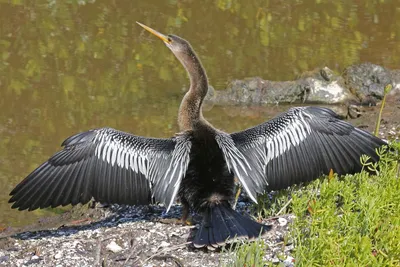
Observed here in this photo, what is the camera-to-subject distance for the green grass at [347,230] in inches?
174

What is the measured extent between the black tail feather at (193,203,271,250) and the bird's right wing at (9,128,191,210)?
48 centimetres

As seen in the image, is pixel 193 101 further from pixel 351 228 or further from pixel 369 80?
pixel 369 80

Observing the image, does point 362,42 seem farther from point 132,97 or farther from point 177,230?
point 177,230

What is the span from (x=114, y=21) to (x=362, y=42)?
360 cm

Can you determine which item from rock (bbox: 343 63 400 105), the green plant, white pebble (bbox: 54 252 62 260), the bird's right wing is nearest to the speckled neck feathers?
the bird's right wing

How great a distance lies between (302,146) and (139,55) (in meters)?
5.05

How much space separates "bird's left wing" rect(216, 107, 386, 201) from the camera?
6.02m

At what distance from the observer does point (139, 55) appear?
10766 mm

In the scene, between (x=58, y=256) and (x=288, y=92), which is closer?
(x=58, y=256)

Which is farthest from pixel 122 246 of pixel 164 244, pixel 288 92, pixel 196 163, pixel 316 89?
pixel 316 89

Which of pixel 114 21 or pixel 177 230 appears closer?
pixel 177 230

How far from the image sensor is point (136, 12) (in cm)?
1214

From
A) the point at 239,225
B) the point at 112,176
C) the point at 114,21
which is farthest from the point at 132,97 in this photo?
the point at 239,225

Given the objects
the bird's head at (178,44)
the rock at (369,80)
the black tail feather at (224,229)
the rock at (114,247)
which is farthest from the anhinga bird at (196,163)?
the rock at (369,80)
